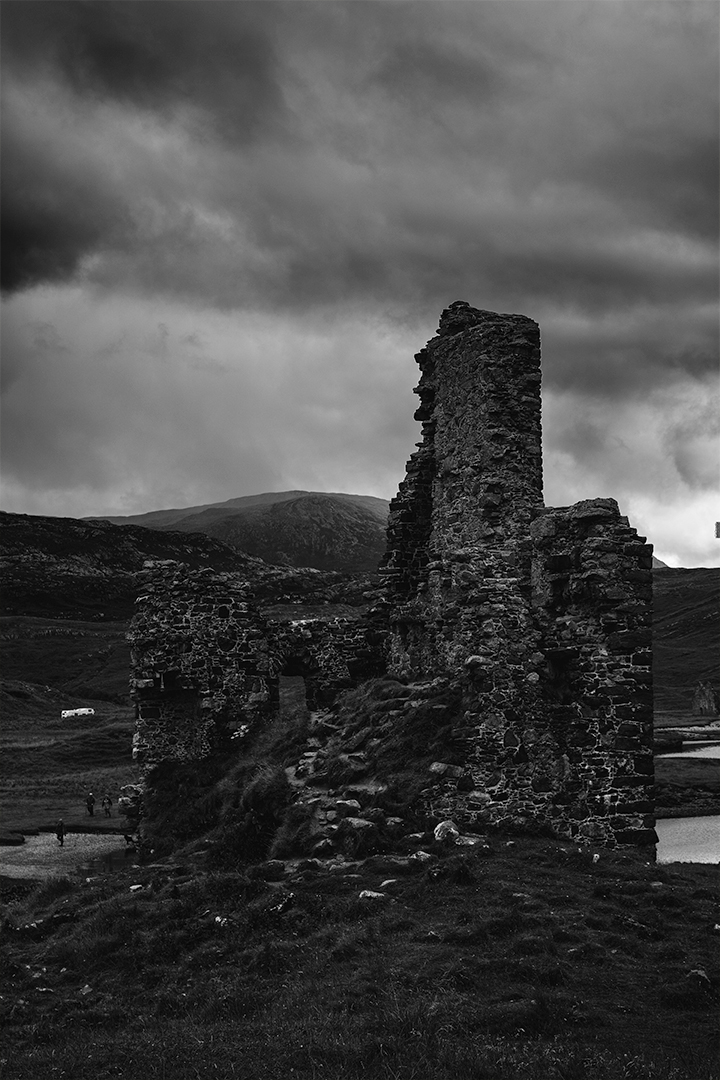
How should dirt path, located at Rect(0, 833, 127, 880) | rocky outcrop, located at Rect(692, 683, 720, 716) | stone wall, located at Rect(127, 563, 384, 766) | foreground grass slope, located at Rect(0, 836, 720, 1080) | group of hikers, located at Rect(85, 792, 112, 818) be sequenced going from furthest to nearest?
rocky outcrop, located at Rect(692, 683, 720, 716)
group of hikers, located at Rect(85, 792, 112, 818)
dirt path, located at Rect(0, 833, 127, 880)
stone wall, located at Rect(127, 563, 384, 766)
foreground grass slope, located at Rect(0, 836, 720, 1080)

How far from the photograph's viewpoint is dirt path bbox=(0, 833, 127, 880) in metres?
36.7

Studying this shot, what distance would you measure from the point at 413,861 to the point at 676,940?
5.09 m

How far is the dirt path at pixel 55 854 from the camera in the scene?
36.7 meters

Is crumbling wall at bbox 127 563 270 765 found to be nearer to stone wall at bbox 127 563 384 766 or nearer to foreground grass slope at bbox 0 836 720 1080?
stone wall at bbox 127 563 384 766

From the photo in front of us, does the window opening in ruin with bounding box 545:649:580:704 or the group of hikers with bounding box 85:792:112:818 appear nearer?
the window opening in ruin with bounding box 545:649:580:704

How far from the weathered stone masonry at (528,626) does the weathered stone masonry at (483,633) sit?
0.04 meters

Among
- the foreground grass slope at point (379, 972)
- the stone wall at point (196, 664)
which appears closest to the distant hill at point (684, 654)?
the stone wall at point (196, 664)

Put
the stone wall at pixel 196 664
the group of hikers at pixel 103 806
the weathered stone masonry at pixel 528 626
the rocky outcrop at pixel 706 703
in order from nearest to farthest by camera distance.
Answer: the weathered stone masonry at pixel 528 626 → the stone wall at pixel 196 664 → the group of hikers at pixel 103 806 → the rocky outcrop at pixel 706 703

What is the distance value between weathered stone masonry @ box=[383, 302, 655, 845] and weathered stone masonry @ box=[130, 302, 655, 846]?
4 centimetres

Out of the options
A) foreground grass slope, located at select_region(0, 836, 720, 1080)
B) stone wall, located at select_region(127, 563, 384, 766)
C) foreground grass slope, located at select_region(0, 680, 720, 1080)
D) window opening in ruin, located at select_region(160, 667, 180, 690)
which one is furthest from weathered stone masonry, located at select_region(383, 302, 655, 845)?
window opening in ruin, located at select_region(160, 667, 180, 690)

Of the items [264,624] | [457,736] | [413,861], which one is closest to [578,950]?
[413,861]

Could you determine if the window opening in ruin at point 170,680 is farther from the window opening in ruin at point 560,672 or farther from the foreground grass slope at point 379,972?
the window opening in ruin at point 560,672

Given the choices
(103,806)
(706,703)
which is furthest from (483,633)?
(706,703)

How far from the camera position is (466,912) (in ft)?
51.8
